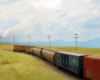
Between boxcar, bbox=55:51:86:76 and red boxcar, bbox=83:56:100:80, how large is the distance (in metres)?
0.82

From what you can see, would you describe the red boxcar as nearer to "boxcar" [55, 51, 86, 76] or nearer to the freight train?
the freight train

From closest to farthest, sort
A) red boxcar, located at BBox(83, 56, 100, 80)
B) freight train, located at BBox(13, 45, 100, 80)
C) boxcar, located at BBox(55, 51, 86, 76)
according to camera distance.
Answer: red boxcar, located at BBox(83, 56, 100, 80), freight train, located at BBox(13, 45, 100, 80), boxcar, located at BBox(55, 51, 86, 76)

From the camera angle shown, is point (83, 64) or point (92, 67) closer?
point (92, 67)

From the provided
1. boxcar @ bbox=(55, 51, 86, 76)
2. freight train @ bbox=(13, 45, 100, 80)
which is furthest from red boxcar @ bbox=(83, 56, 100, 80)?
boxcar @ bbox=(55, 51, 86, 76)

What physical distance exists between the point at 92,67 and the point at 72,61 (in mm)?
3765

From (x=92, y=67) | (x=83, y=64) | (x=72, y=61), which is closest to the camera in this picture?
(x=92, y=67)

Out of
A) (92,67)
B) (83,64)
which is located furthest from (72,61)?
(92,67)

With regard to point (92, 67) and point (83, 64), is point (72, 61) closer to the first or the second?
point (83, 64)

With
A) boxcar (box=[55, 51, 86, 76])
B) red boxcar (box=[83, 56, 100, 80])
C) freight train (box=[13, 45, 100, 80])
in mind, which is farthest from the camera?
boxcar (box=[55, 51, 86, 76])

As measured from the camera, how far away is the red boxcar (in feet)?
42.2

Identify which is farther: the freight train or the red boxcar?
the freight train

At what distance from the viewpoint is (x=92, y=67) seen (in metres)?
13.5

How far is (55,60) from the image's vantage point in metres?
22.8

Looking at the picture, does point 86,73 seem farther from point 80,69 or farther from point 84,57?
point 84,57
